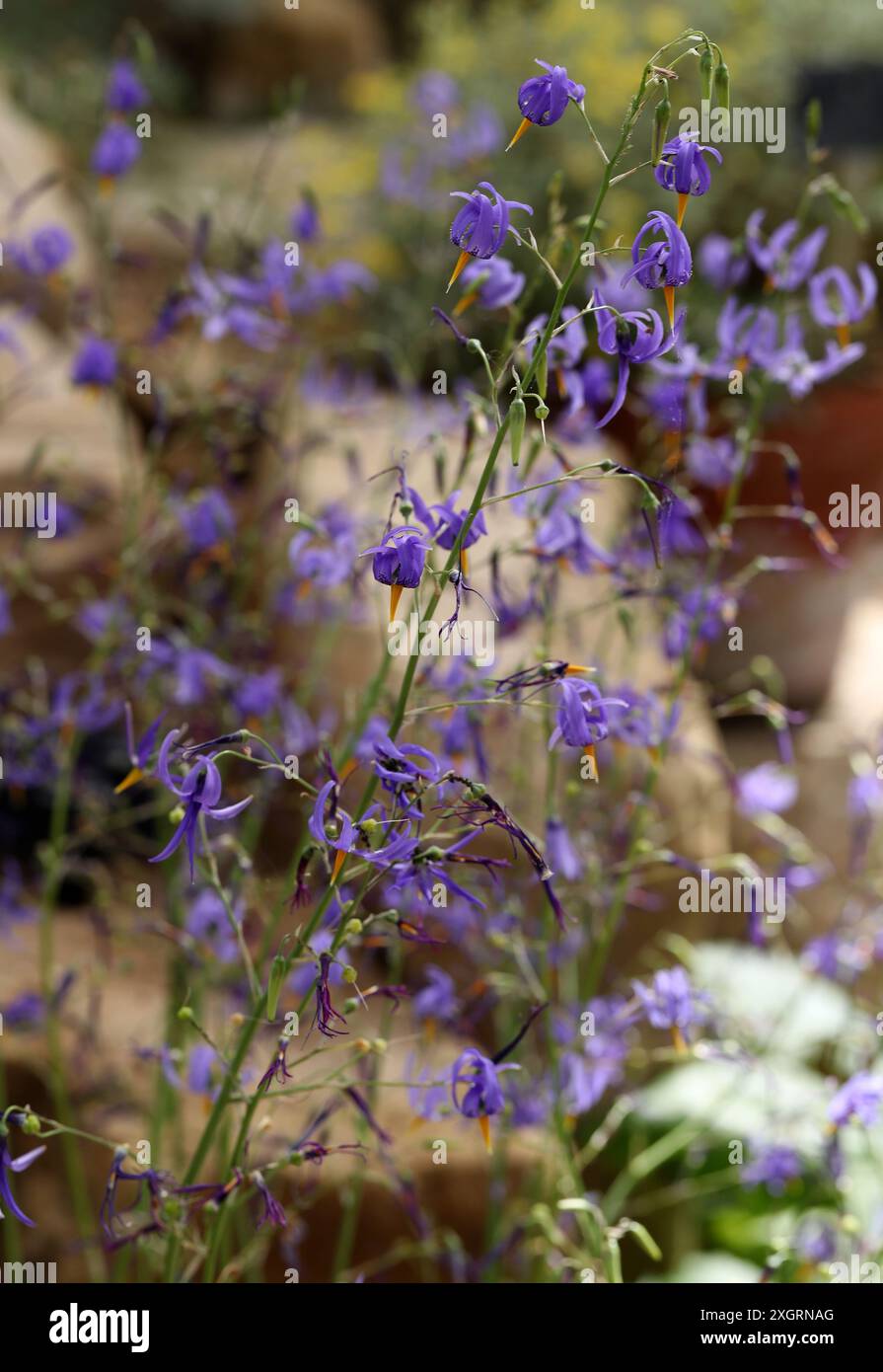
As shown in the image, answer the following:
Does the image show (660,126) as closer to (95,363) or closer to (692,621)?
(692,621)

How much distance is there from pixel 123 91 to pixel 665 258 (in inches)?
45.2

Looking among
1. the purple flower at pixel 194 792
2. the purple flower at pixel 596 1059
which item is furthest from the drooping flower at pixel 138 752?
the purple flower at pixel 596 1059

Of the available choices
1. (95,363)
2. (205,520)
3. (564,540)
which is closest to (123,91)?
(95,363)

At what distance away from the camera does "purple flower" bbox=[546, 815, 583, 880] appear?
1424 mm

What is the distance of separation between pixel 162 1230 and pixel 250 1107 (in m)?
0.16

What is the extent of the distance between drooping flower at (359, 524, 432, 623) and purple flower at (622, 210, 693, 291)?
0.20 metres

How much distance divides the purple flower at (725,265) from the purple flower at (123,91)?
72 cm

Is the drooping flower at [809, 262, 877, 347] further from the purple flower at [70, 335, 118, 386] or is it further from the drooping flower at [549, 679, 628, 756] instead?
the purple flower at [70, 335, 118, 386]

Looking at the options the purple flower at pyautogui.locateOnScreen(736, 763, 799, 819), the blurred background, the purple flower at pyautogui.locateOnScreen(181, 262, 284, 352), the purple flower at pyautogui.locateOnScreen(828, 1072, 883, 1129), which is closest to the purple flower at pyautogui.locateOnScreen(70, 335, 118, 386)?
the purple flower at pyautogui.locateOnScreen(181, 262, 284, 352)

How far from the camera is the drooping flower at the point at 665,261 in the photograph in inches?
33.4

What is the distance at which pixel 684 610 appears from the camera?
1.53 meters

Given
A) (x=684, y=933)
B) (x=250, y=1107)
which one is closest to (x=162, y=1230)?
(x=250, y=1107)

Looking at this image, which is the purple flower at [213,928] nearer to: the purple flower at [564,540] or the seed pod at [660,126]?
the purple flower at [564,540]
